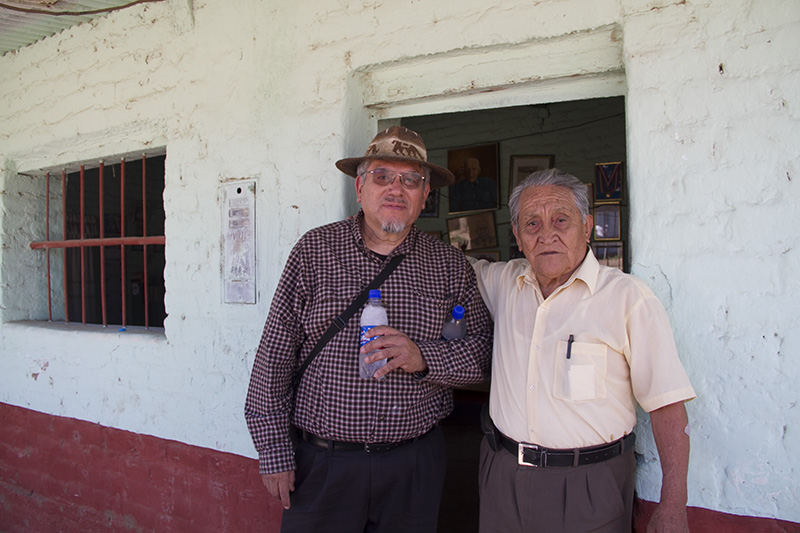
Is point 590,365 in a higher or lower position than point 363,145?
lower

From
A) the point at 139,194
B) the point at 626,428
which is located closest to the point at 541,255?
the point at 626,428

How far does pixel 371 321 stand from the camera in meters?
1.96

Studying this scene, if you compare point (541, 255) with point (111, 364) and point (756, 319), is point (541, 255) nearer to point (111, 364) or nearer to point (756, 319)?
point (756, 319)

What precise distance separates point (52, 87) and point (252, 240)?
2248 mm

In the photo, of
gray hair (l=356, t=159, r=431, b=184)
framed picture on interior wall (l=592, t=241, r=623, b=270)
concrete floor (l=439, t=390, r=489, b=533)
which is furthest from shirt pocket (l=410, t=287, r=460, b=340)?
framed picture on interior wall (l=592, t=241, r=623, b=270)

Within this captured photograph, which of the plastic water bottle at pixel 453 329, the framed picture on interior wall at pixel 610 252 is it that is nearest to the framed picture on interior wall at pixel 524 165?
the framed picture on interior wall at pixel 610 252

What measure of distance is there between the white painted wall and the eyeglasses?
40cm

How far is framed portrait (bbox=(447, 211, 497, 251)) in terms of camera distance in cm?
566

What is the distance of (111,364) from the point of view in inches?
130

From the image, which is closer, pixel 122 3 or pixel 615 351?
pixel 615 351

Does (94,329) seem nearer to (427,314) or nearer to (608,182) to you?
(427,314)

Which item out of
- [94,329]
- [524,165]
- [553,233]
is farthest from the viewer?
[524,165]

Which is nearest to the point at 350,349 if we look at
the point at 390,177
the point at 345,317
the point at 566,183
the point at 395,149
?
the point at 345,317

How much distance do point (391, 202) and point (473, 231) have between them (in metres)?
3.71
